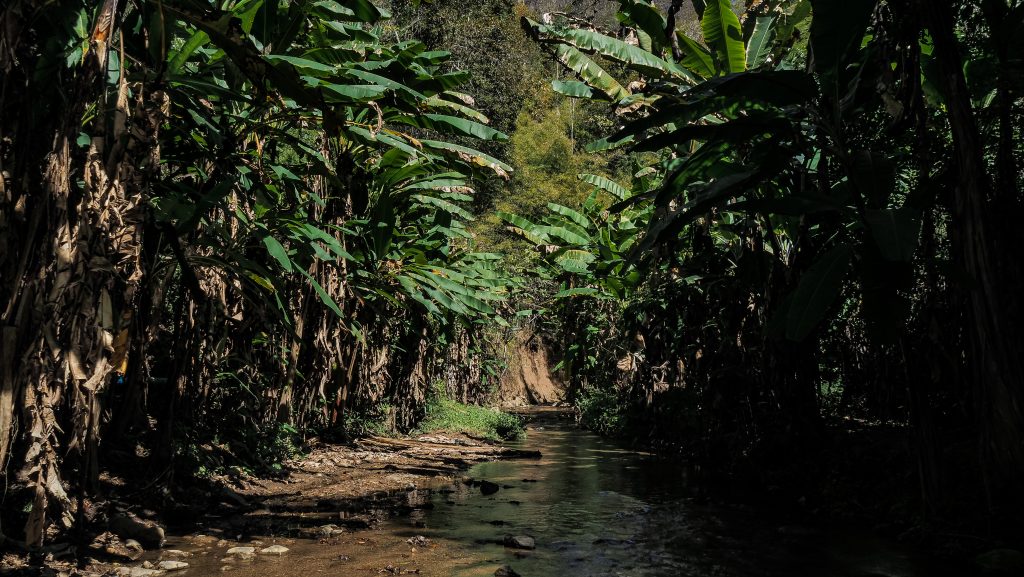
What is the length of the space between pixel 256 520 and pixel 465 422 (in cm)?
806

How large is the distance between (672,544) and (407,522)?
1.97 meters

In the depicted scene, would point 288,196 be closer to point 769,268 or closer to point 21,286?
point 21,286

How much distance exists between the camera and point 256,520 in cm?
→ 507

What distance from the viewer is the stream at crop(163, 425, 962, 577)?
4133mm

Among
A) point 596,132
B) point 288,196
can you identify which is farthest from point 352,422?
point 596,132

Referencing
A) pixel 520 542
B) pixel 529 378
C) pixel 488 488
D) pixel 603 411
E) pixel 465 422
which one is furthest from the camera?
pixel 529 378

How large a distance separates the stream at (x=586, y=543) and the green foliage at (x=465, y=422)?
477cm

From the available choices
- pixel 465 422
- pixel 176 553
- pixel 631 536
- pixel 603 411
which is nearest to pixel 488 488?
pixel 631 536

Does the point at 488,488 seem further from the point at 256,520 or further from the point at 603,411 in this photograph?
the point at 603,411

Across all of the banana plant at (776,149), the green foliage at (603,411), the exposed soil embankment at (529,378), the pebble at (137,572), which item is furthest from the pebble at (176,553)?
the exposed soil embankment at (529,378)

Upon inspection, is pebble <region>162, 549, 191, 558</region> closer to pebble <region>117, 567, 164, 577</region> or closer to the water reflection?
pebble <region>117, 567, 164, 577</region>

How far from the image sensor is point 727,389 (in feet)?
25.2

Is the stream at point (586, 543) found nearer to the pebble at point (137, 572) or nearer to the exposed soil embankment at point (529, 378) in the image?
the pebble at point (137, 572)

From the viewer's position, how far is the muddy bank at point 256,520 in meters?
3.74
